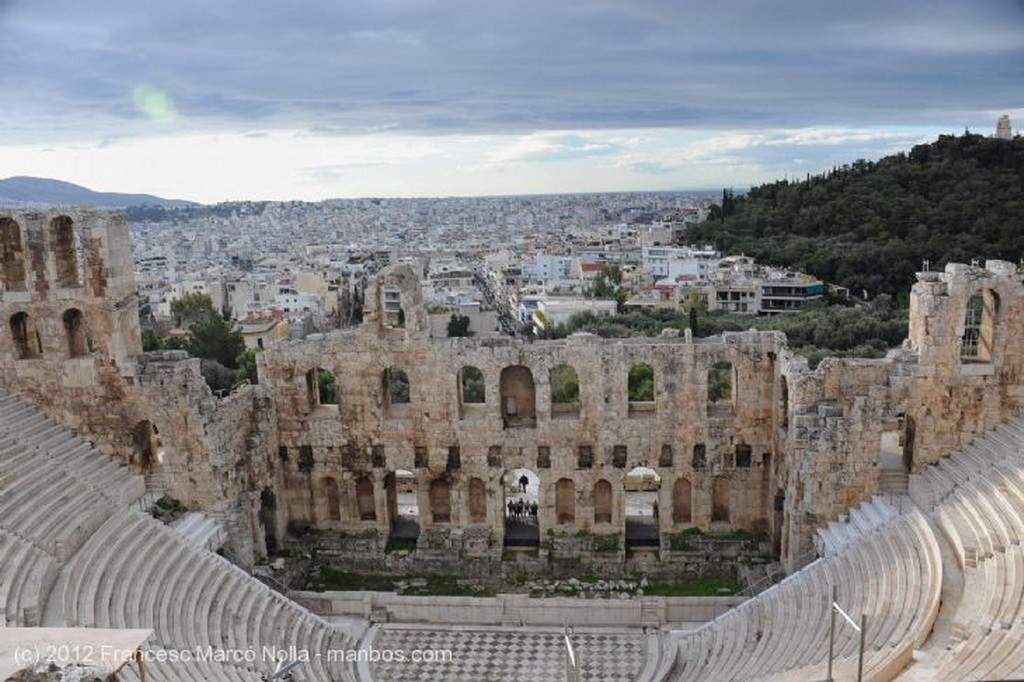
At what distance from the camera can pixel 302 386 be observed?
25.9 m

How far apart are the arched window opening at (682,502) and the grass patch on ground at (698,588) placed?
2317 mm

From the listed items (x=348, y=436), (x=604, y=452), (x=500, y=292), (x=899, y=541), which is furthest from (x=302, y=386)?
(x=500, y=292)

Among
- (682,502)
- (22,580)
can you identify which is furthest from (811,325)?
(22,580)

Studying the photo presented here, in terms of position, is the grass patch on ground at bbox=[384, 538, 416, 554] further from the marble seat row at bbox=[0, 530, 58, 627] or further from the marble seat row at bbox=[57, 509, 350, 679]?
the marble seat row at bbox=[0, 530, 58, 627]

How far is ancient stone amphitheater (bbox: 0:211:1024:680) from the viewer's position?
17.7m

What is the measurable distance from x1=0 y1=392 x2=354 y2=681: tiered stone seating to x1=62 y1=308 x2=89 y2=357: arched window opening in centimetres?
224

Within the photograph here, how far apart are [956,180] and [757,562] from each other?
5524 centimetres

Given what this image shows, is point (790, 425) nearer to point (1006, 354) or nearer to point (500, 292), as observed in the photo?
point (1006, 354)

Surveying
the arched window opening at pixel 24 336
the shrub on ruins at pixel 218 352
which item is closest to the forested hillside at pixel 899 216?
the shrub on ruins at pixel 218 352

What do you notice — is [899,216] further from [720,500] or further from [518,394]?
[518,394]

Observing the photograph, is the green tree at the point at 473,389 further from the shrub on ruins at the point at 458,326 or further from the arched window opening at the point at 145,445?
the shrub on ruins at the point at 458,326

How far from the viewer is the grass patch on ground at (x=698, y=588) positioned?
23359 mm

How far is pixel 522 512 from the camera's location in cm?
2828

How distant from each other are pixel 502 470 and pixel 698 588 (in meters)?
6.34
